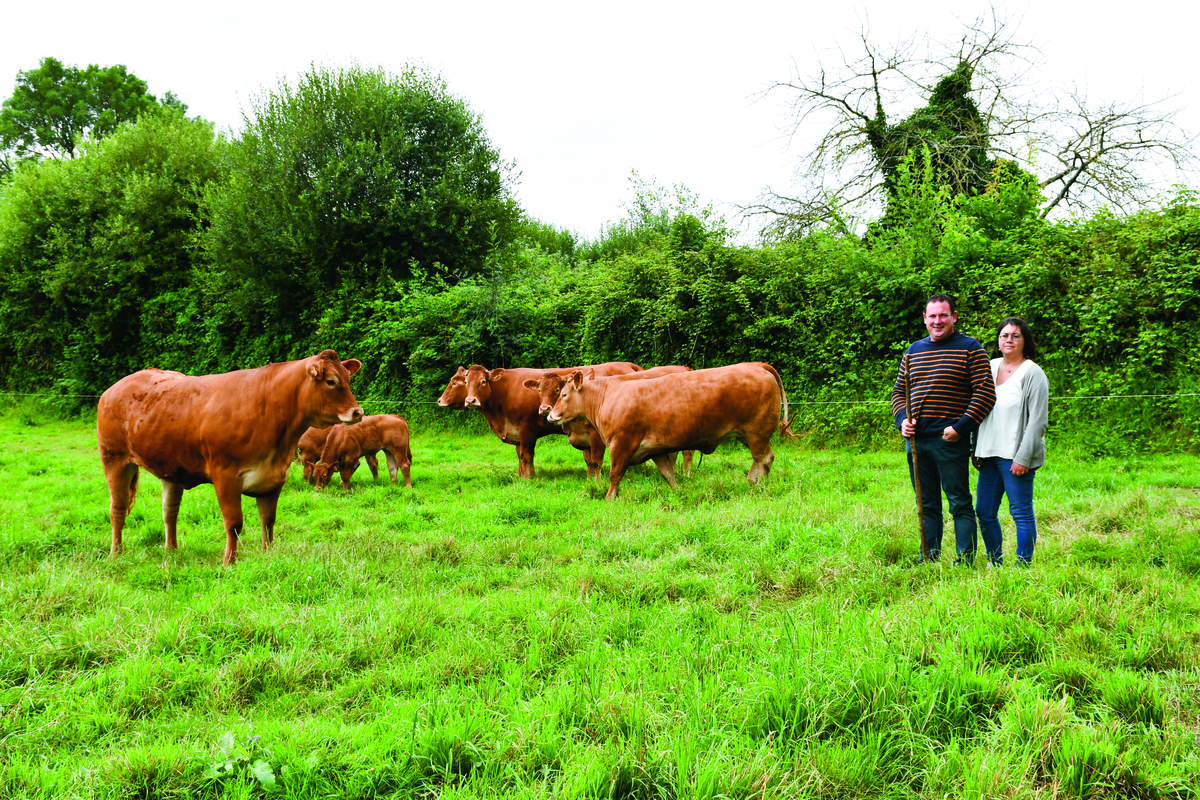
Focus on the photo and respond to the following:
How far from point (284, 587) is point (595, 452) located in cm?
570

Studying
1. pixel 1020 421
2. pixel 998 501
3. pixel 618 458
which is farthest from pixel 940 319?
pixel 618 458

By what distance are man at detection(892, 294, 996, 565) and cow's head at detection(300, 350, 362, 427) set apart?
4.36 metres

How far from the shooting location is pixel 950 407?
4.50 meters

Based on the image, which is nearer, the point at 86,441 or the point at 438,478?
the point at 438,478

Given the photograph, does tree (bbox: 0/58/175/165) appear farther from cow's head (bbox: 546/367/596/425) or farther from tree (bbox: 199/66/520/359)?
cow's head (bbox: 546/367/596/425)

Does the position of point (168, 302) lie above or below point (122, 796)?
above

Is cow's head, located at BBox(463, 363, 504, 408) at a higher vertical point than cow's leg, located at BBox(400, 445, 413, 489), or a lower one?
higher

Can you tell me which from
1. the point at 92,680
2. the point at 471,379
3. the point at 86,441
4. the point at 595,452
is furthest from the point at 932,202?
the point at 86,441

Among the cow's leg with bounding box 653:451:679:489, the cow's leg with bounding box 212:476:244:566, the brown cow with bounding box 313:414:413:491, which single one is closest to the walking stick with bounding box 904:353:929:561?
the cow's leg with bounding box 653:451:679:489

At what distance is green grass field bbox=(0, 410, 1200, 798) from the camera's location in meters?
2.30

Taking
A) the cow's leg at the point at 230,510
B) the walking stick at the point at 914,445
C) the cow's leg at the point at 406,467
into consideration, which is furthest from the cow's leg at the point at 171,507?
the walking stick at the point at 914,445

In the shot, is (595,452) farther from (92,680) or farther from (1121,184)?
(1121,184)

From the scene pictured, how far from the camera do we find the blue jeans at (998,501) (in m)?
4.38

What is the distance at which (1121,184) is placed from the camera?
44.6ft
